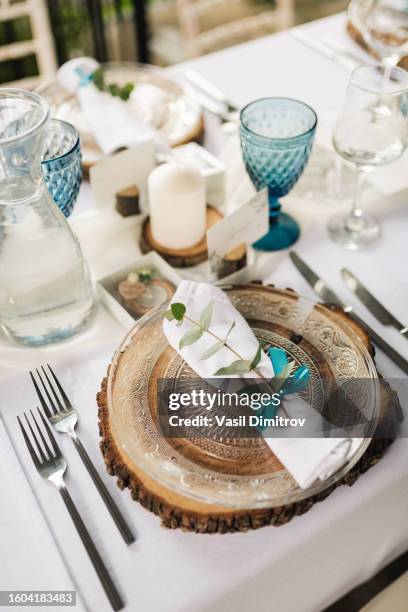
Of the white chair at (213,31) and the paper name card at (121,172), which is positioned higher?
the paper name card at (121,172)

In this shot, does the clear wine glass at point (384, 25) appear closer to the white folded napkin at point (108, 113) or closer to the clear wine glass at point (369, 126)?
the clear wine glass at point (369, 126)

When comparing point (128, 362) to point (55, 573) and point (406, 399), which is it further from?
point (406, 399)

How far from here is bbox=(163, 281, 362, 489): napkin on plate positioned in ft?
2.35

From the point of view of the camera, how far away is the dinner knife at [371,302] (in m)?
0.97

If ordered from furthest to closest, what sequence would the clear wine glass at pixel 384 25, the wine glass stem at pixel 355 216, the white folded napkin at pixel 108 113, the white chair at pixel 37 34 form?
1. the white chair at pixel 37 34
2. the clear wine glass at pixel 384 25
3. the white folded napkin at pixel 108 113
4. the wine glass stem at pixel 355 216

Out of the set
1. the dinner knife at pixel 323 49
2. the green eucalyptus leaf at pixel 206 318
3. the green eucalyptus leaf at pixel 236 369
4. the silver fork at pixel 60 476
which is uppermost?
the dinner knife at pixel 323 49

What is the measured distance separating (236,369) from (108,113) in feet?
2.29

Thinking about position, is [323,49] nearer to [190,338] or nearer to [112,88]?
[112,88]

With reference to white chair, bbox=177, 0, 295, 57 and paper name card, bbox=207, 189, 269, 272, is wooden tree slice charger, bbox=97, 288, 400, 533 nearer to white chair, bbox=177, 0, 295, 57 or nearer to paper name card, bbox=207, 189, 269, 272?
paper name card, bbox=207, 189, 269, 272

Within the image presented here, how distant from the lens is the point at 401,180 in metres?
1.16

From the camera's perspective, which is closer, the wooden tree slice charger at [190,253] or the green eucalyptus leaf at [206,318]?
the green eucalyptus leaf at [206,318]

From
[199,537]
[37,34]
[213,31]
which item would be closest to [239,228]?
[199,537]

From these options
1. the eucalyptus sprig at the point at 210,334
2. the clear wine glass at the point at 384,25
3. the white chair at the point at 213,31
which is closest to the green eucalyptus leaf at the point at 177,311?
the eucalyptus sprig at the point at 210,334

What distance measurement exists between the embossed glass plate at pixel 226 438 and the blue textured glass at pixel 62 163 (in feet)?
0.80
